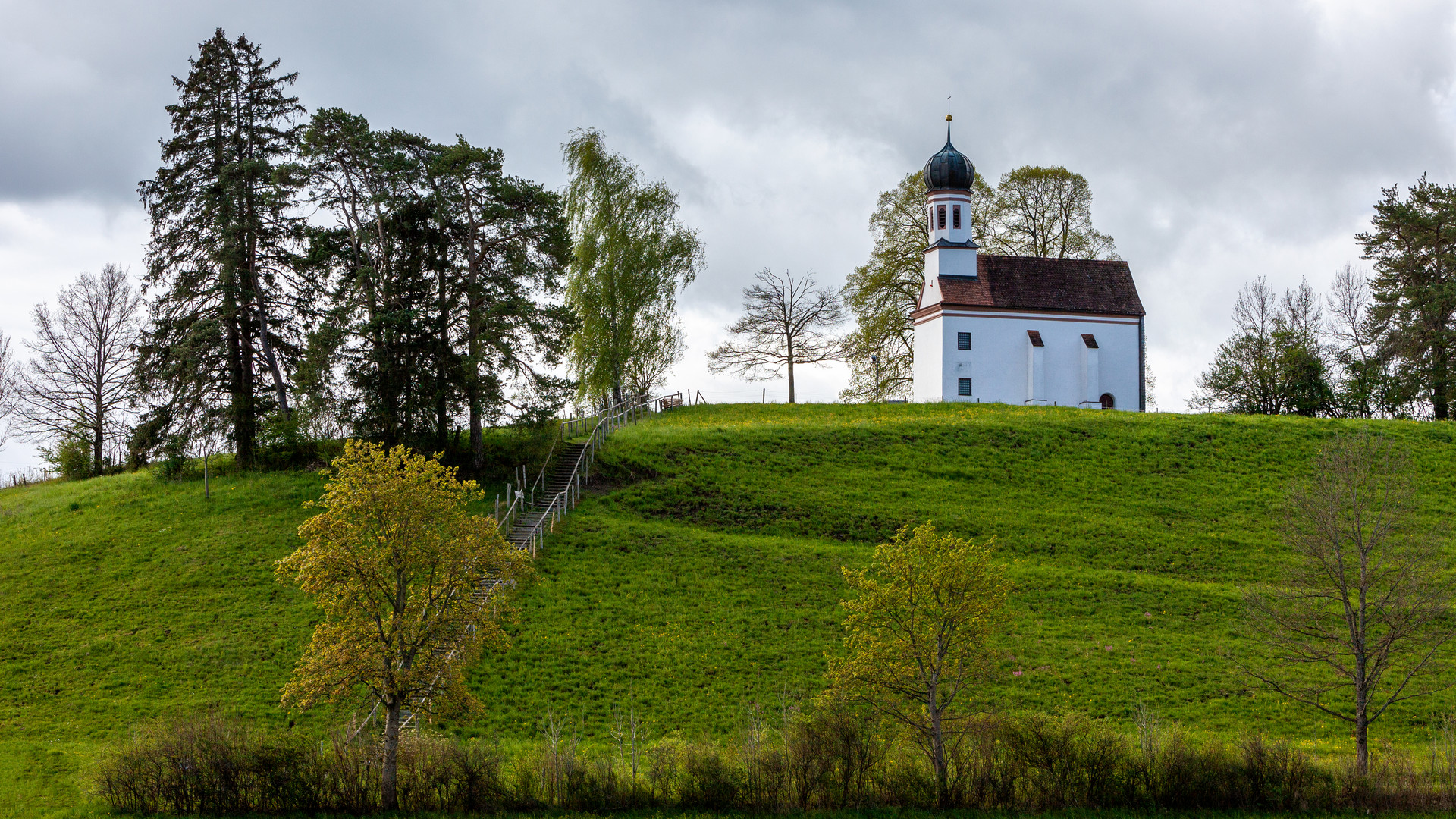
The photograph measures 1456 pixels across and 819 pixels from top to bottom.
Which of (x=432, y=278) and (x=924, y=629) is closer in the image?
(x=924, y=629)

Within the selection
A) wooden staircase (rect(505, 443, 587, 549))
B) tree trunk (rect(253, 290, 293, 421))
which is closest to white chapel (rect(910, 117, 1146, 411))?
wooden staircase (rect(505, 443, 587, 549))

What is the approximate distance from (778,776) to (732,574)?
39.4ft

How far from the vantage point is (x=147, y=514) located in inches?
1341

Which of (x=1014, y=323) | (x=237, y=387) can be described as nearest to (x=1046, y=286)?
(x=1014, y=323)

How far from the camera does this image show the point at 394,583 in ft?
A: 63.1

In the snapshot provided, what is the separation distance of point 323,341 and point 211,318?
5.37 meters

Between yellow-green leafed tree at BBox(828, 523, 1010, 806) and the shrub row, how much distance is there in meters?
0.60

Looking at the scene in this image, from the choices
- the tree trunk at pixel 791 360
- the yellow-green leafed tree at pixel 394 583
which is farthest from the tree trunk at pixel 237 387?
the tree trunk at pixel 791 360

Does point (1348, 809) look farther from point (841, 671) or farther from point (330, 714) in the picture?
point (330, 714)

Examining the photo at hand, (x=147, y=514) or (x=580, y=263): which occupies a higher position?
(x=580, y=263)

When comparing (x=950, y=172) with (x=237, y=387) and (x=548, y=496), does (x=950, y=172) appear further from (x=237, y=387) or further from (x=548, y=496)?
(x=237, y=387)

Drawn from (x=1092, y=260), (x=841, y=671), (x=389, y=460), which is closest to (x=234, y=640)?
(x=389, y=460)

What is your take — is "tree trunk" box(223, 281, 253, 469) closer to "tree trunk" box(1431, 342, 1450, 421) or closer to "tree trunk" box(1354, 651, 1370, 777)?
"tree trunk" box(1354, 651, 1370, 777)

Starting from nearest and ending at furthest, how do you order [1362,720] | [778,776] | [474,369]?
[778,776], [1362,720], [474,369]
